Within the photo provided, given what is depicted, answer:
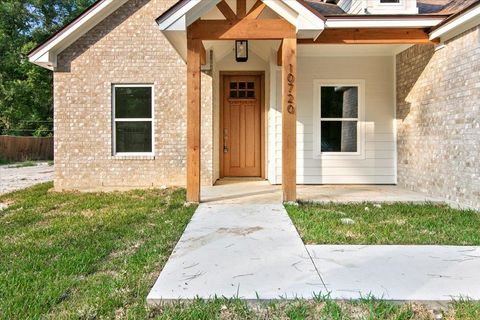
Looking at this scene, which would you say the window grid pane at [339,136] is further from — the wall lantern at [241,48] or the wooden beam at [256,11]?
the wooden beam at [256,11]

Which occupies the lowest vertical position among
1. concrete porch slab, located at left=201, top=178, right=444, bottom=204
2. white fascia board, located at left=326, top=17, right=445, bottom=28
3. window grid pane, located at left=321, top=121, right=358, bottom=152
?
concrete porch slab, located at left=201, top=178, right=444, bottom=204

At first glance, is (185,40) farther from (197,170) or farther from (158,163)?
(158,163)

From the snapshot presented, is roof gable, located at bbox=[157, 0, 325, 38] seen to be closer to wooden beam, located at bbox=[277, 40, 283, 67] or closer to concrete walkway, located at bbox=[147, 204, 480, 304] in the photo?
wooden beam, located at bbox=[277, 40, 283, 67]

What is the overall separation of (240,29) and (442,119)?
3.93 m

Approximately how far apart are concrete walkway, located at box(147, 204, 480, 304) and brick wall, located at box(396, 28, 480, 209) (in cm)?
271

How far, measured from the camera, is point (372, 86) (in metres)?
9.15

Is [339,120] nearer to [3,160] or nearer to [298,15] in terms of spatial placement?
[298,15]

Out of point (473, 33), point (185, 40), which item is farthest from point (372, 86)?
point (185, 40)

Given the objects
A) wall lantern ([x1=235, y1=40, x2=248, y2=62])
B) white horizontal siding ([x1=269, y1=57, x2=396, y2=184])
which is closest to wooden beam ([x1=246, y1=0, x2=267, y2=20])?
wall lantern ([x1=235, y1=40, x2=248, y2=62])

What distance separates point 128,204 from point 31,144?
63.5ft

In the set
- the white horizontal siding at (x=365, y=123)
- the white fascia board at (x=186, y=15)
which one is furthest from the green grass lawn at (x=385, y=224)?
the white fascia board at (x=186, y=15)

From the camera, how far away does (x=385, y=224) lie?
16.6 ft

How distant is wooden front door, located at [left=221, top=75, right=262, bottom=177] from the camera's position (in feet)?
33.7

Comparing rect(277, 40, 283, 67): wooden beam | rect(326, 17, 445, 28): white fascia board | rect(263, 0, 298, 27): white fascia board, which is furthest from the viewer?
rect(277, 40, 283, 67): wooden beam
